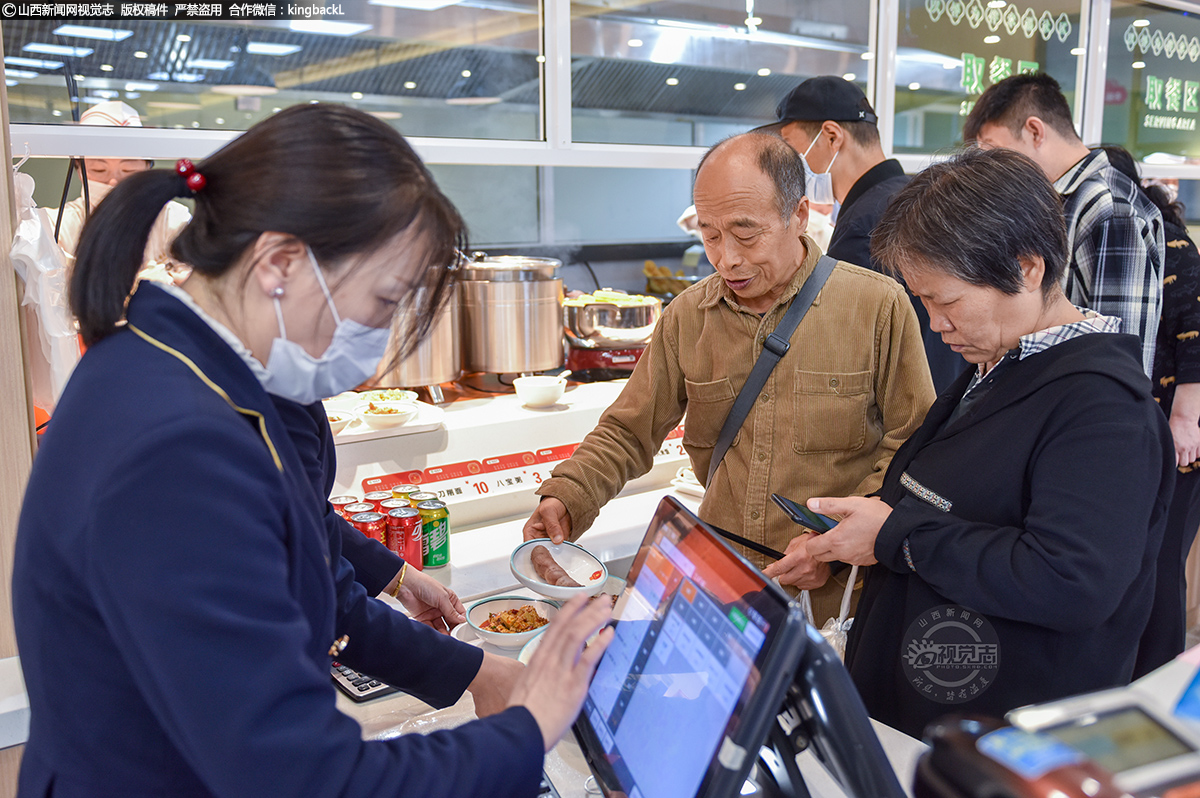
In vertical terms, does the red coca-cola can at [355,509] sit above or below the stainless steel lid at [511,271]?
below

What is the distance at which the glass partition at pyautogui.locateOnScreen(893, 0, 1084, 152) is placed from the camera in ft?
13.0

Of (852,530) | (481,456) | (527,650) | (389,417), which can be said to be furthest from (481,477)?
(852,530)

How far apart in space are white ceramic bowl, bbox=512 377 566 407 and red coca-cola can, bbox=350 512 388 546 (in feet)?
2.62

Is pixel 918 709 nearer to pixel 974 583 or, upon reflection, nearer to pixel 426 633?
pixel 974 583

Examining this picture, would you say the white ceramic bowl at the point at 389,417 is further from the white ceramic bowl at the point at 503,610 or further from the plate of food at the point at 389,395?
the white ceramic bowl at the point at 503,610

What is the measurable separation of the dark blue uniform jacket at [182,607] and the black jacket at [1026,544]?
2.37 feet

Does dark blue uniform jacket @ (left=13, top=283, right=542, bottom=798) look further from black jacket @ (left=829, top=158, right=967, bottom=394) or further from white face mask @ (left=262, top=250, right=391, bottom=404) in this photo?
black jacket @ (left=829, top=158, right=967, bottom=394)

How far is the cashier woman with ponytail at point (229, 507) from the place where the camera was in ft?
2.19

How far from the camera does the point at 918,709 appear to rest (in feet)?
4.46

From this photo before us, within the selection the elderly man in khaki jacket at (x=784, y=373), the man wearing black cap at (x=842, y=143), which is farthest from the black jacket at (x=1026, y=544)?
the man wearing black cap at (x=842, y=143)

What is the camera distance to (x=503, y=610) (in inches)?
64.6

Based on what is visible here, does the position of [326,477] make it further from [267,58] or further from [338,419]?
[267,58]

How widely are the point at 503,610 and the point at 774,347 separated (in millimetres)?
756

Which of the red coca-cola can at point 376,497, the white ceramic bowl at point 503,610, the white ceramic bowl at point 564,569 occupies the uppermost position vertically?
the red coca-cola can at point 376,497
